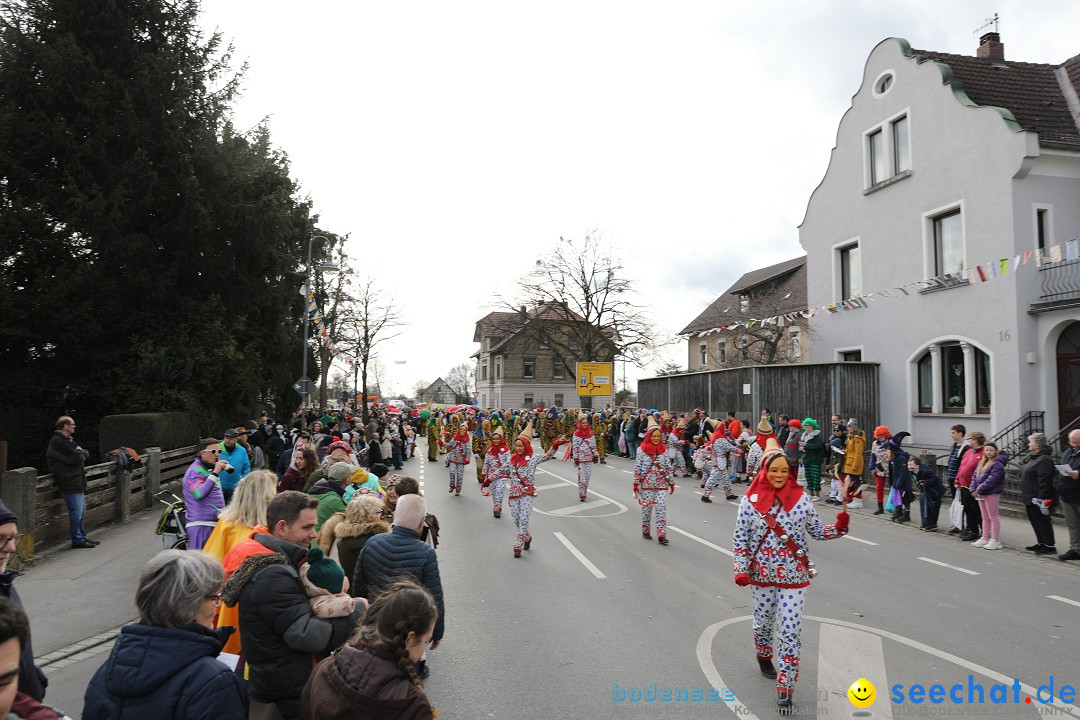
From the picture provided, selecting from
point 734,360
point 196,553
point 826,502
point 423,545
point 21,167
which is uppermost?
point 21,167

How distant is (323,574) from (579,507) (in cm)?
1139

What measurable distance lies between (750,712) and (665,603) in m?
2.65

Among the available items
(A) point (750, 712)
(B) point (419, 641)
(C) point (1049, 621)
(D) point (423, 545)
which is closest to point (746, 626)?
(A) point (750, 712)

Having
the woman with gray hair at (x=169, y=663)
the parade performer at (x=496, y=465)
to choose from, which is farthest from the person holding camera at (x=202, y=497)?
the parade performer at (x=496, y=465)

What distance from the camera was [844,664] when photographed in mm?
5664

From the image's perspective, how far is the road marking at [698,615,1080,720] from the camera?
4.87 m

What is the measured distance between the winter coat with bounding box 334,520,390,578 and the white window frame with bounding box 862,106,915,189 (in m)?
20.5

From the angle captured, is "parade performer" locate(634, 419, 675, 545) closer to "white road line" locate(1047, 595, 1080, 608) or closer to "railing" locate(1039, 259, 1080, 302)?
"white road line" locate(1047, 595, 1080, 608)

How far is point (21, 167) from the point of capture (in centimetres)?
1723

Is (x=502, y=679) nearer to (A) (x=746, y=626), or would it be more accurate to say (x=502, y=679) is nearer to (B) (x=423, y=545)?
(B) (x=423, y=545)

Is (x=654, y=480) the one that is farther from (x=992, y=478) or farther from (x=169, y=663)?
(x=169, y=663)

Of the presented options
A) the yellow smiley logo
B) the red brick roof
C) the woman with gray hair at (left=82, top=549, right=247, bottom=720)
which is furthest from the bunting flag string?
the woman with gray hair at (left=82, top=549, right=247, bottom=720)

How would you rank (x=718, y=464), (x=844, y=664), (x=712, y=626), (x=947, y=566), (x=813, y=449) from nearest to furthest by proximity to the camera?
(x=844, y=664) → (x=712, y=626) → (x=947, y=566) → (x=813, y=449) → (x=718, y=464)

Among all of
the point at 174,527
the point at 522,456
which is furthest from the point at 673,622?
the point at 174,527
